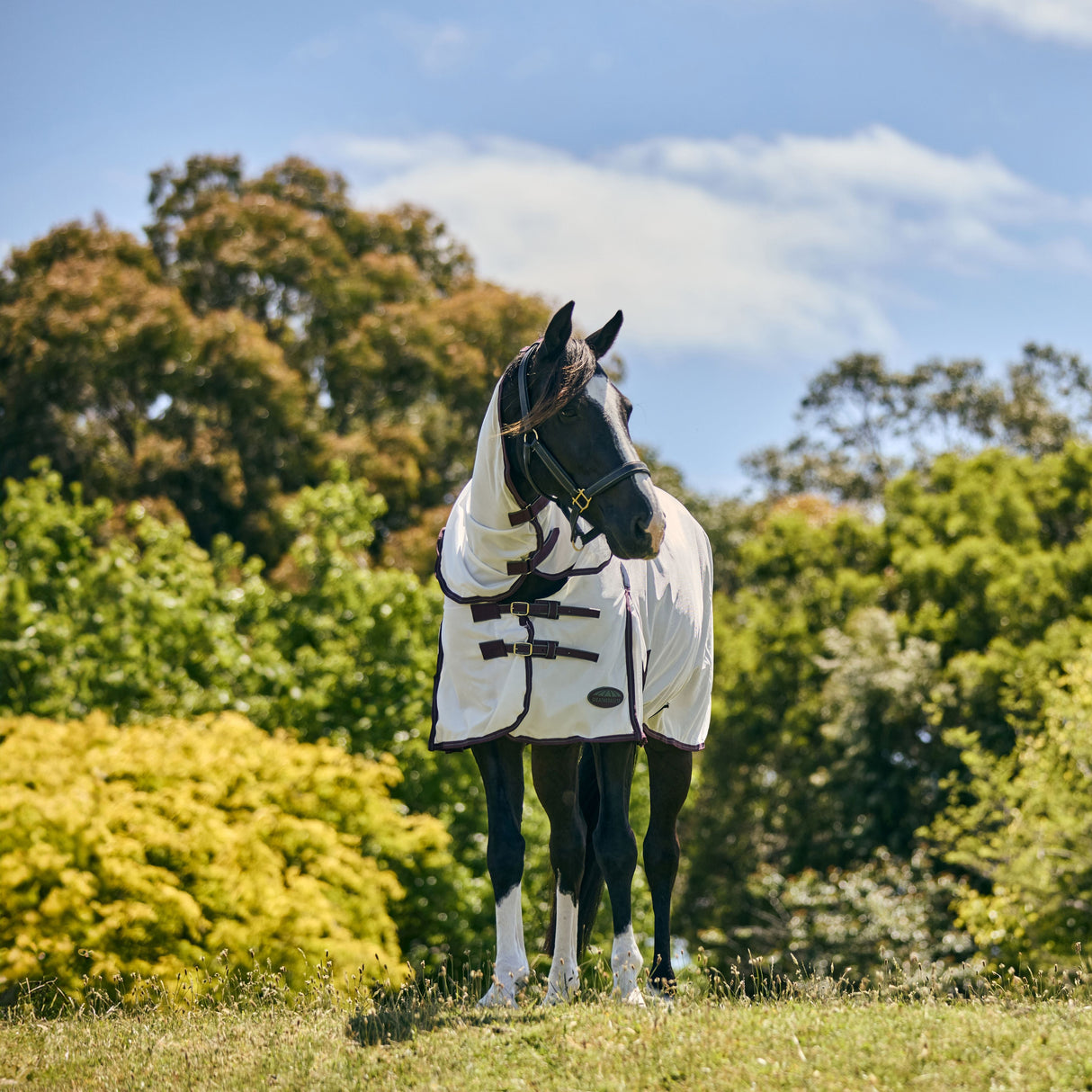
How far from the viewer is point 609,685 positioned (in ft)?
19.7

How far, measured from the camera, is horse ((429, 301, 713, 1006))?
5.66m

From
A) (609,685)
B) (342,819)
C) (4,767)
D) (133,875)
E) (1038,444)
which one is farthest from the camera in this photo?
(1038,444)

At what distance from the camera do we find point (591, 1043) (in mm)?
5184

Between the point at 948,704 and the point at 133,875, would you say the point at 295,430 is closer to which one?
the point at 948,704

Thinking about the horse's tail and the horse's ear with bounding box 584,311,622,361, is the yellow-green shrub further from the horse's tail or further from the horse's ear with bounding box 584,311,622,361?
the horse's ear with bounding box 584,311,622,361

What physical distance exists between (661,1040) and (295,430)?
24343 millimetres

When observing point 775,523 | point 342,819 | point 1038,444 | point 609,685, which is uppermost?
point 1038,444

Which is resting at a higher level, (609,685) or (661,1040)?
(609,685)

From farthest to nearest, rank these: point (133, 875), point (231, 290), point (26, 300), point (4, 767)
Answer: point (231, 290), point (26, 300), point (4, 767), point (133, 875)

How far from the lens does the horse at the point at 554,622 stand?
5660mm

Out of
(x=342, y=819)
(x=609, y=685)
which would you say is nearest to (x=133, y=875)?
(x=342, y=819)

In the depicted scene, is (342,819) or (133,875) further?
(342,819)

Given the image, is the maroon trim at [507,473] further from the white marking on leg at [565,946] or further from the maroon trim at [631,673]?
the white marking on leg at [565,946]

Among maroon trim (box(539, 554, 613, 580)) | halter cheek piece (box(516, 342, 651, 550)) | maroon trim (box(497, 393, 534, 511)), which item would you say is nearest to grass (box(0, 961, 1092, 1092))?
maroon trim (box(539, 554, 613, 580))
